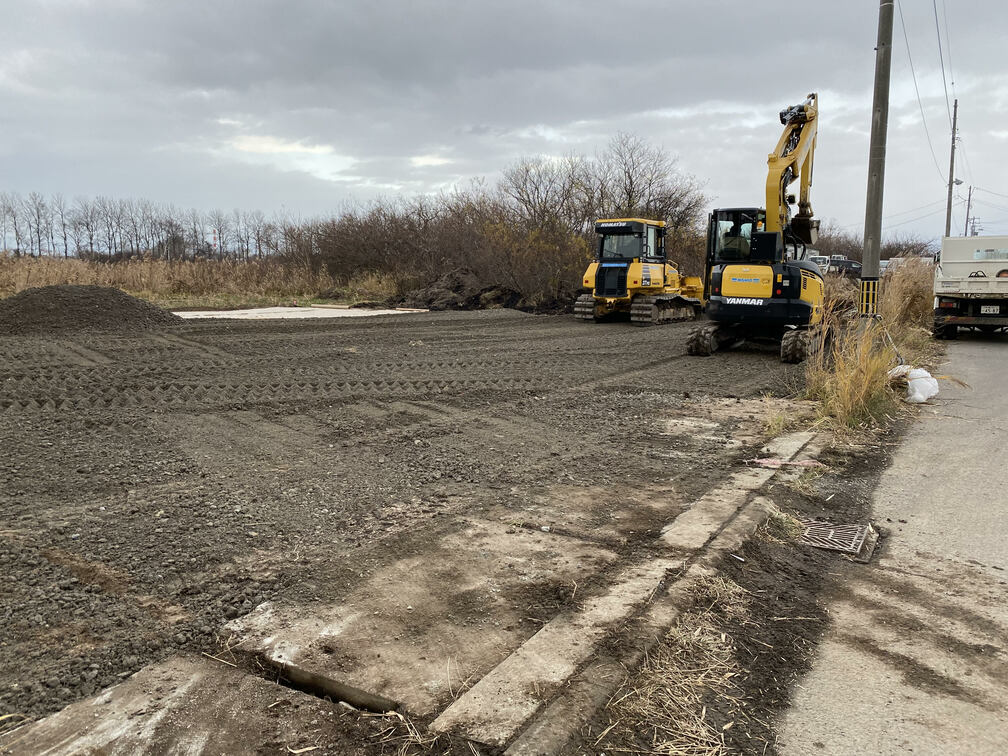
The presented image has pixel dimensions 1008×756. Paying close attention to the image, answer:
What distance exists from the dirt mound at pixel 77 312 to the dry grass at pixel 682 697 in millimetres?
15072

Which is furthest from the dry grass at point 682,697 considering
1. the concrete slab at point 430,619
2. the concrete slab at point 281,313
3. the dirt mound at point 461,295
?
the dirt mound at point 461,295

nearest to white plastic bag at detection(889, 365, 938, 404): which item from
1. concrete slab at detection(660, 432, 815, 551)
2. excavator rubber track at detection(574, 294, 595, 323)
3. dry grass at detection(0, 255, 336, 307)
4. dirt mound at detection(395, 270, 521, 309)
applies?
concrete slab at detection(660, 432, 815, 551)

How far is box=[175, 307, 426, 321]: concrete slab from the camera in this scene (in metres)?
21.4

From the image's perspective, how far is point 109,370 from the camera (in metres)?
10.6

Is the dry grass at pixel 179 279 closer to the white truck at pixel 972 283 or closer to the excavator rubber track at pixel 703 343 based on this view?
the excavator rubber track at pixel 703 343

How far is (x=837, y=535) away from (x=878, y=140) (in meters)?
10.7

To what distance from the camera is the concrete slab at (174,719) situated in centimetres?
252

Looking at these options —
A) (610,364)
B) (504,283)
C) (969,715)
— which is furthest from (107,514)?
(504,283)

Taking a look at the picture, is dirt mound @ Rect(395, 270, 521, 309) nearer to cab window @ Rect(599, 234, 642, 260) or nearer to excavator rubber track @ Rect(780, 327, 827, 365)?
cab window @ Rect(599, 234, 642, 260)

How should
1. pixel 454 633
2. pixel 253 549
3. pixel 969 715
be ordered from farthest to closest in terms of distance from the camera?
pixel 253 549, pixel 454 633, pixel 969 715

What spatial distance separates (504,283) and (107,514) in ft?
84.0

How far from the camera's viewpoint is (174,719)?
2.66 m

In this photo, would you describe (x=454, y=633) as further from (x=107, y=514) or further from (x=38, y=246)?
(x=38, y=246)

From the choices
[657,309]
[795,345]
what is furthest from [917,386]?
[657,309]
